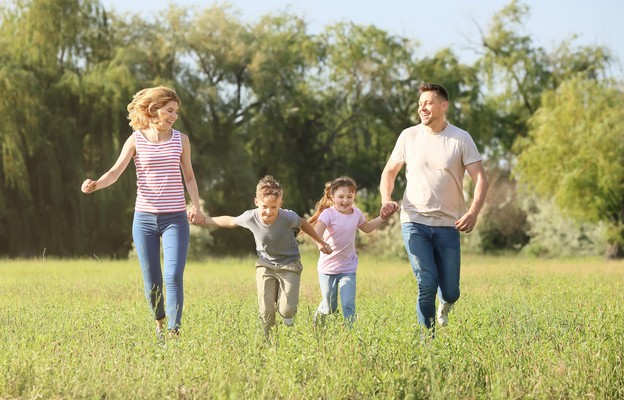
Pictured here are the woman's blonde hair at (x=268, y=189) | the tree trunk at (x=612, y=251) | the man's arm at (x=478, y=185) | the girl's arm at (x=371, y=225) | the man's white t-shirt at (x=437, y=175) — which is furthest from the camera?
the tree trunk at (x=612, y=251)

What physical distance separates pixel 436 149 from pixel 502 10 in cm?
4627

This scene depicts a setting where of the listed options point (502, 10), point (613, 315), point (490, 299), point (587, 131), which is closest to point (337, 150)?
point (502, 10)

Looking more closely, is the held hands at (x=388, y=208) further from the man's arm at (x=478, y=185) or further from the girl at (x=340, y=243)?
the girl at (x=340, y=243)

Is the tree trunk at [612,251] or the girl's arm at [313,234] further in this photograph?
the tree trunk at [612,251]

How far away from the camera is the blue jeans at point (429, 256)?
8461 millimetres

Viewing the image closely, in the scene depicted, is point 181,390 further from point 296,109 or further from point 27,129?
point 296,109

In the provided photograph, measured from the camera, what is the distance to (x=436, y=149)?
334 inches

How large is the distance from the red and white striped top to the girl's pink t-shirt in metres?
1.62

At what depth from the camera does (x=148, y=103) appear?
858 cm

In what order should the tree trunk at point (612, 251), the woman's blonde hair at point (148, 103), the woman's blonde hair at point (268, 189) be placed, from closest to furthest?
the woman's blonde hair at point (268, 189), the woman's blonde hair at point (148, 103), the tree trunk at point (612, 251)

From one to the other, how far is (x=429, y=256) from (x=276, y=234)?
1359mm

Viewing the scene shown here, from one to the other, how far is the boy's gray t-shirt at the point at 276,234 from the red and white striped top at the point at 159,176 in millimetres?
608

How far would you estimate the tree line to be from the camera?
109ft

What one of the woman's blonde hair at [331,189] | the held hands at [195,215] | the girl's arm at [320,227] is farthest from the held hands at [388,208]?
the held hands at [195,215]
